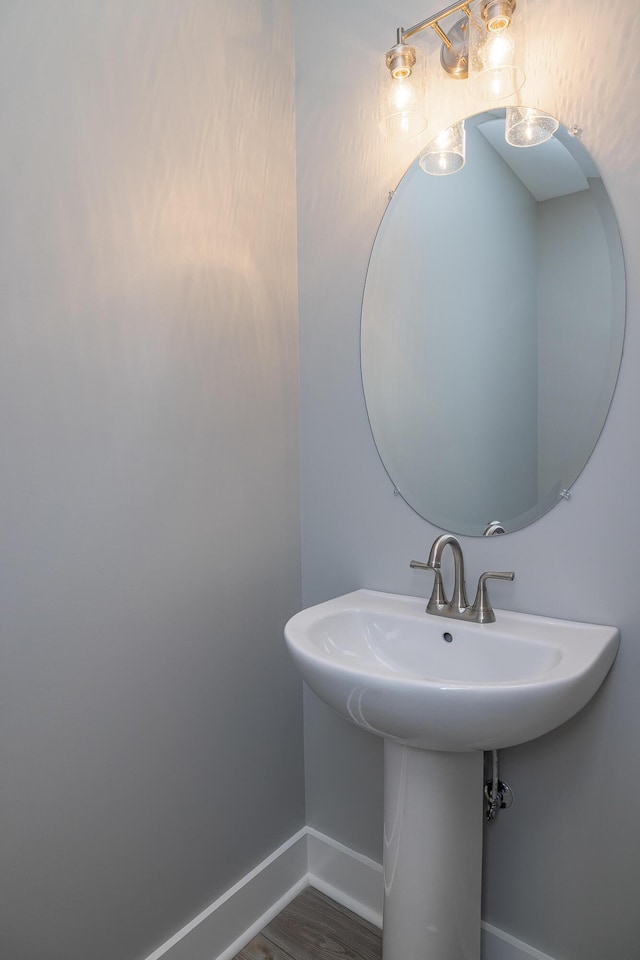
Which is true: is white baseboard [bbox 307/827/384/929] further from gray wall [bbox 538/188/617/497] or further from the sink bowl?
gray wall [bbox 538/188/617/497]

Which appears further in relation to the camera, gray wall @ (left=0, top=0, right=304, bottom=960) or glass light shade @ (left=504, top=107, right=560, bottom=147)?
glass light shade @ (left=504, top=107, right=560, bottom=147)

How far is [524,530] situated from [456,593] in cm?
19

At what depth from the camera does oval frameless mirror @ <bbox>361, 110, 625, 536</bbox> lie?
1.11 metres

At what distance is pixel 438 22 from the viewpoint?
1.26m

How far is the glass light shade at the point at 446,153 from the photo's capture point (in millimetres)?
1255

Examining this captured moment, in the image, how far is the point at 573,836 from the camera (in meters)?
1.16

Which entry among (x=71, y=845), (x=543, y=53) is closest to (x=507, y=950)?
(x=71, y=845)

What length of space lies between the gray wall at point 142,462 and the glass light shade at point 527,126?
60cm

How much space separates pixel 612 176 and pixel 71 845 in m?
1.58

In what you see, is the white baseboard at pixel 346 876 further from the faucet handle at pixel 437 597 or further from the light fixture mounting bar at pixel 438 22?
the light fixture mounting bar at pixel 438 22

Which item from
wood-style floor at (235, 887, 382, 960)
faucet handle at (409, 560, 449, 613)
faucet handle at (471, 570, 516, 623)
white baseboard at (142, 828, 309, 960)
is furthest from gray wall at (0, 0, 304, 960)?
faucet handle at (471, 570, 516, 623)

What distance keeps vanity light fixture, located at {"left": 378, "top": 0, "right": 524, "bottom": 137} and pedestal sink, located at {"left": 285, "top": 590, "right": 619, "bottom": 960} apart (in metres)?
1.05

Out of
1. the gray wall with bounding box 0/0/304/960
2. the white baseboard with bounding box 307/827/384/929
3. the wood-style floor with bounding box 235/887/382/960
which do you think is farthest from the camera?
the white baseboard with bounding box 307/827/384/929

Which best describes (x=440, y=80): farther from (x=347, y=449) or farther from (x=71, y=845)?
(x=71, y=845)
